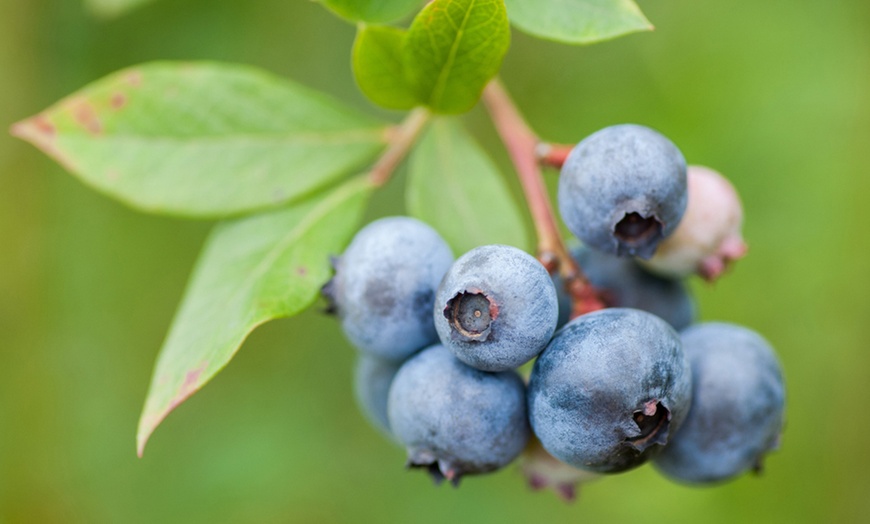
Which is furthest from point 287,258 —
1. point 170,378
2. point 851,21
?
point 851,21

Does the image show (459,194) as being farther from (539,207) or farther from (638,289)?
(638,289)

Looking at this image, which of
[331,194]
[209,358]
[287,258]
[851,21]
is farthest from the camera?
[851,21]

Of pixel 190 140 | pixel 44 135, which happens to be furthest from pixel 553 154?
pixel 44 135

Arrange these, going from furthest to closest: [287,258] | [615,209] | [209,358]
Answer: [287,258] < [209,358] < [615,209]

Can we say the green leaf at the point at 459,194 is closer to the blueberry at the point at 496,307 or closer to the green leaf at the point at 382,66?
the green leaf at the point at 382,66

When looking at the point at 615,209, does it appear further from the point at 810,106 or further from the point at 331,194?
the point at 810,106

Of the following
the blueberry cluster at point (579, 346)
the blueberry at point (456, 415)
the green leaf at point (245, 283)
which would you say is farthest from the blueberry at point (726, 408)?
the green leaf at point (245, 283)
